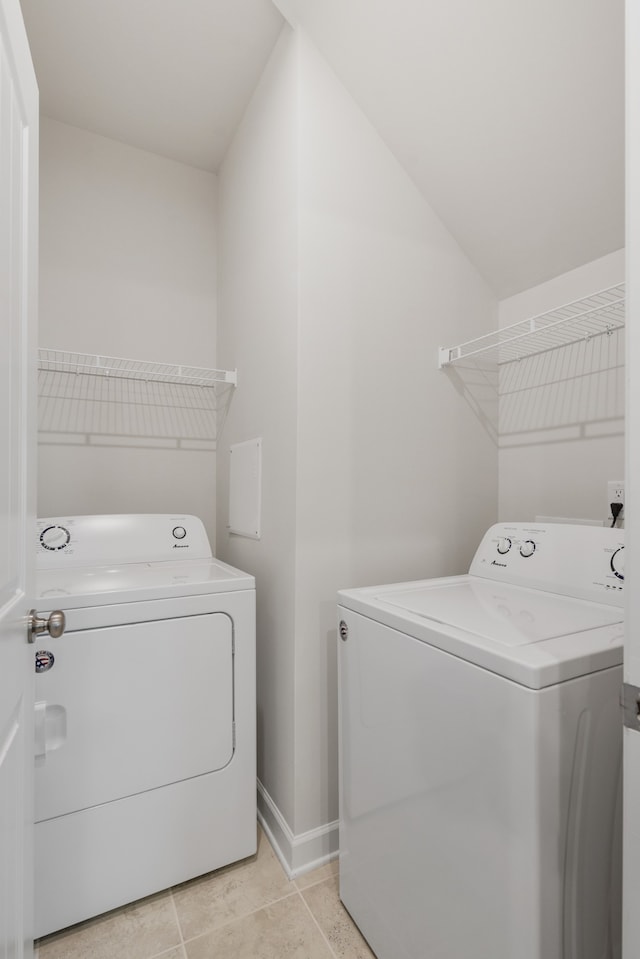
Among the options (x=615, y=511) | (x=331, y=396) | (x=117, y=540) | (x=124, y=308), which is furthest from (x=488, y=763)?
(x=124, y=308)

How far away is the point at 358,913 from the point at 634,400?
59.6 inches

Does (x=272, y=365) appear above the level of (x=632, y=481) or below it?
above

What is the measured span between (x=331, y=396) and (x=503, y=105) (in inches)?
40.2

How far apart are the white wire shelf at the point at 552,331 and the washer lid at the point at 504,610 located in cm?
81

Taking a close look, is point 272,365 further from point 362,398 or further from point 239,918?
point 239,918

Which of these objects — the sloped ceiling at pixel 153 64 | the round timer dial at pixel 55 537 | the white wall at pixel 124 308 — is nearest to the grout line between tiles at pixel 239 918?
the round timer dial at pixel 55 537

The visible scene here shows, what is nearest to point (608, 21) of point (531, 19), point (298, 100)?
point (531, 19)

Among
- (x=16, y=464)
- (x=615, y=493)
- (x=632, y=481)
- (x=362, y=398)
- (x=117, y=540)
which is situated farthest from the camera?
(x=117, y=540)

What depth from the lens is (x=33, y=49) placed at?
176cm

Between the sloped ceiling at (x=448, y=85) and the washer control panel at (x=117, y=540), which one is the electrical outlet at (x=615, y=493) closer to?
the sloped ceiling at (x=448, y=85)

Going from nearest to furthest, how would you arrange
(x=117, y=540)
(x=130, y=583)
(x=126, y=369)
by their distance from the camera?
(x=130, y=583) → (x=117, y=540) → (x=126, y=369)

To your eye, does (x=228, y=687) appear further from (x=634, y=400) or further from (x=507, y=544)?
(x=634, y=400)

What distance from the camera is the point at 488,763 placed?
87 cm

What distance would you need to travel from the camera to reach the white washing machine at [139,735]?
1.26 meters
